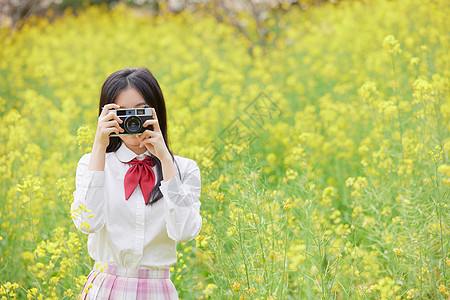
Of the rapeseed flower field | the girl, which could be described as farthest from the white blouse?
the rapeseed flower field

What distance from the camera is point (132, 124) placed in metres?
1.55

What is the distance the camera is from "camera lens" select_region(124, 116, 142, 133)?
155cm

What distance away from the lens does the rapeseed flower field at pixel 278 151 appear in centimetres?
211

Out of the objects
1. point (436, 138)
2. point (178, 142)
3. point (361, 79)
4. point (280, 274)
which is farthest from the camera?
point (361, 79)

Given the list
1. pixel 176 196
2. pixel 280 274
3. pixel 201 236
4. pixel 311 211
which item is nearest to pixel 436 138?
pixel 311 211

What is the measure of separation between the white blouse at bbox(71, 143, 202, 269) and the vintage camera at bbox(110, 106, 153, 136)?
7.0 inches

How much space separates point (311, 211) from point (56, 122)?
2952 millimetres

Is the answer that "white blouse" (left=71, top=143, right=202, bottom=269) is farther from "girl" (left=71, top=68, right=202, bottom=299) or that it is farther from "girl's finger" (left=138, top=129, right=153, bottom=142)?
"girl's finger" (left=138, top=129, right=153, bottom=142)

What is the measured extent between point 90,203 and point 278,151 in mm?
2667

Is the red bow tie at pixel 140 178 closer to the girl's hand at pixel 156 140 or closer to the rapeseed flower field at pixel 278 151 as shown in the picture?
the girl's hand at pixel 156 140

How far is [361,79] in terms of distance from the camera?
5289 mm

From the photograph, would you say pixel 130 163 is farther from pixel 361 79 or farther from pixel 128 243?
pixel 361 79

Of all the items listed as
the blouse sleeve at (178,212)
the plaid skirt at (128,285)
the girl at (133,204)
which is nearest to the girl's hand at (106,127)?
the girl at (133,204)

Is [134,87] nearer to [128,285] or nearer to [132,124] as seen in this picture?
[132,124]
